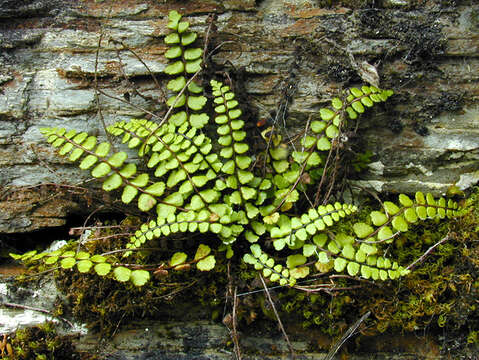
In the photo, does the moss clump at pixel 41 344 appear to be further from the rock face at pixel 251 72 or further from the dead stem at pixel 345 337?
the dead stem at pixel 345 337

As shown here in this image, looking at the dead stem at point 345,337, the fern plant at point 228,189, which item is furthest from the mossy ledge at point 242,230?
the dead stem at point 345,337

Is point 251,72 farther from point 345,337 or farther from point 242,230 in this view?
point 345,337

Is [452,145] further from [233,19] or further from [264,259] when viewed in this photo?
[233,19]

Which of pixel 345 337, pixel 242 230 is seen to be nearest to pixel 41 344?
pixel 242 230

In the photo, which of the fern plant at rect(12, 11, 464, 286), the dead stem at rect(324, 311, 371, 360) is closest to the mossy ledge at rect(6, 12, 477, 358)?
the fern plant at rect(12, 11, 464, 286)

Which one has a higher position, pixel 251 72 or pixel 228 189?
pixel 251 72

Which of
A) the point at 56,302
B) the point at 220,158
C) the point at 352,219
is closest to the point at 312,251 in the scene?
the point at 352,219
